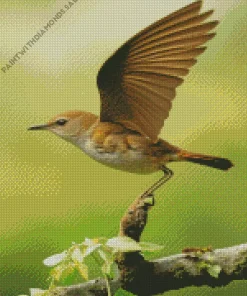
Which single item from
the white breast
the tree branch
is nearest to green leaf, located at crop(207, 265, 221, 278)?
the tree branch

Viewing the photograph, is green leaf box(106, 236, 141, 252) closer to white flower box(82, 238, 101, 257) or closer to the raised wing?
white flower box(82, 238, 101, 257)

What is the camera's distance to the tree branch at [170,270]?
683mm

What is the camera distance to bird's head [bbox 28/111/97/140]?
2.40ft

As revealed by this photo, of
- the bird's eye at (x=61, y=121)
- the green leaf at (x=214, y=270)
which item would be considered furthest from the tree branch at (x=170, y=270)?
the bird's eye at (x=61, y=121)

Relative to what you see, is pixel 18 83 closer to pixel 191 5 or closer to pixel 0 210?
pixel 0 210

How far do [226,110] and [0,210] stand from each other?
366mm

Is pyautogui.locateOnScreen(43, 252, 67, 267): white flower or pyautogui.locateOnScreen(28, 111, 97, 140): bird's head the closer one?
pyautogui.locateOnScreen(43, 252, 67, 267): white flower

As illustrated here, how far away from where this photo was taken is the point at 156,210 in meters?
1.09

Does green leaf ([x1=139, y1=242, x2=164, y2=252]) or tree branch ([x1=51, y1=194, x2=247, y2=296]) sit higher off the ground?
green leaf ([x1=139, y1=242, x2=164, y2=252])

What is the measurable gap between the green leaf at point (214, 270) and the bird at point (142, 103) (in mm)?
92

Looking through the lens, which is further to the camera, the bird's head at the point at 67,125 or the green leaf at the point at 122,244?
the bird's head at the point at 67,125

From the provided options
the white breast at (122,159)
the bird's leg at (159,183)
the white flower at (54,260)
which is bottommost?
the white flower at (54,260)

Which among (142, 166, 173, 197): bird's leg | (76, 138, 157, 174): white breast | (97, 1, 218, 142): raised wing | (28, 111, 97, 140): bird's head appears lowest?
(142, 166, 173, 197): bird's leg

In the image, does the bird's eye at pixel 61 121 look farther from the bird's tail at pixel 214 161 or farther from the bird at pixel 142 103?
the bird's tail at pixel 214 161
